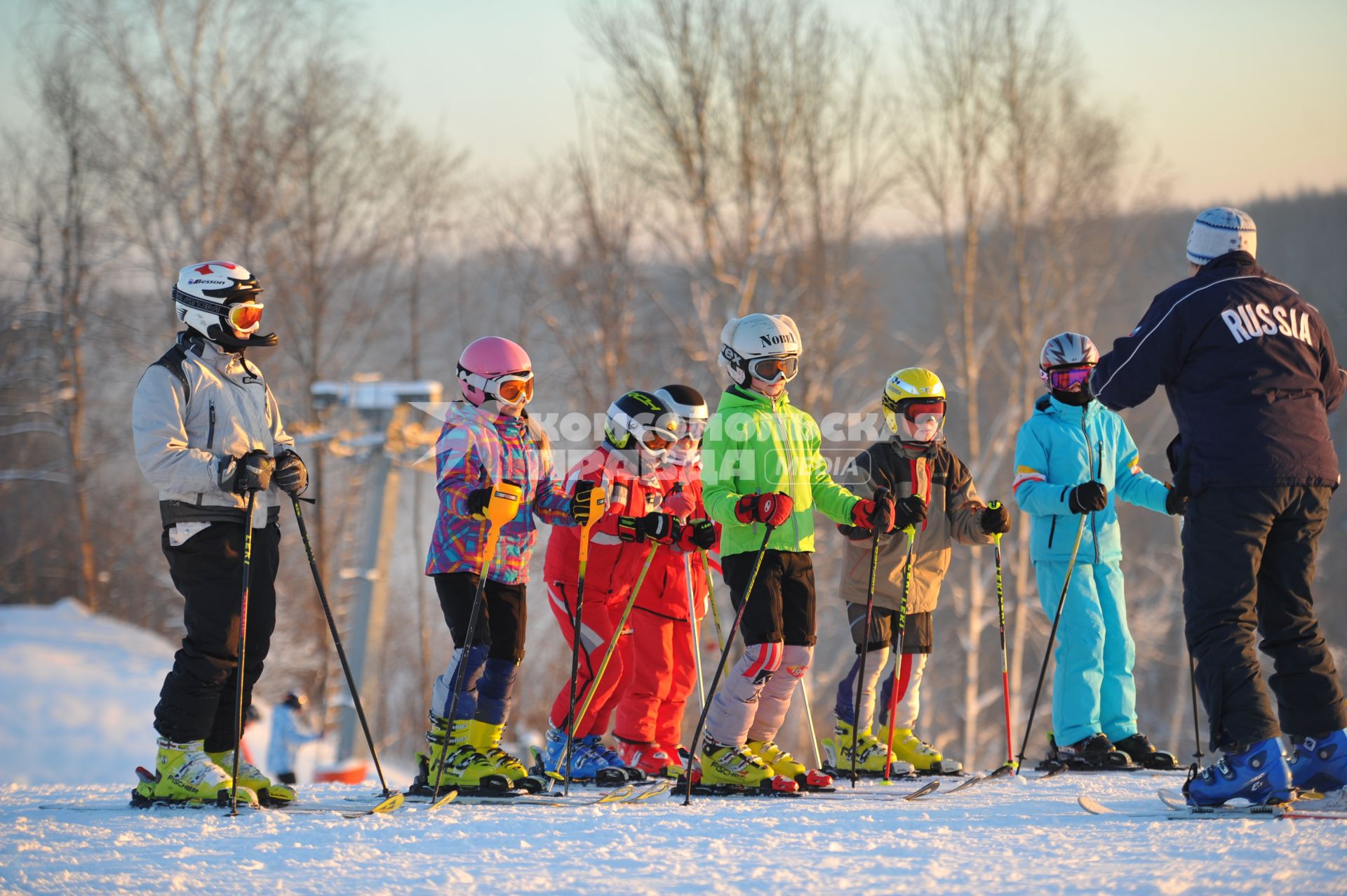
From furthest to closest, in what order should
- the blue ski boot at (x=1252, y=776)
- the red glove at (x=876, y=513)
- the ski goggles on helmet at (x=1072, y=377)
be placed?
the ski goggles on helmet at (x=1072, y=377) < the red glove at (x=876, y=513) < the blue ski boot at (x=1252, y=776)

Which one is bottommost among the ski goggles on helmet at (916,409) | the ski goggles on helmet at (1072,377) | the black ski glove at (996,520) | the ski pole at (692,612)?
the ski pole at (692,612)

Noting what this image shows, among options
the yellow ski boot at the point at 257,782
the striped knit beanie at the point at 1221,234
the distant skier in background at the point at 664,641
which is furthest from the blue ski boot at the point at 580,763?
the striped knit beanie at the point at 1221,234

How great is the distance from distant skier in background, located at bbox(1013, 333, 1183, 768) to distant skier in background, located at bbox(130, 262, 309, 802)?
3505 millimetres

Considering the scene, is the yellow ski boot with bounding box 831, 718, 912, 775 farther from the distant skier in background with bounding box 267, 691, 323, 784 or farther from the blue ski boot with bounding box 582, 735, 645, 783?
the distant skier in background with bounding box 267, 691, 323, 784

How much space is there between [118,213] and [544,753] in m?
15.9

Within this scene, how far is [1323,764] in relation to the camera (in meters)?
4.02

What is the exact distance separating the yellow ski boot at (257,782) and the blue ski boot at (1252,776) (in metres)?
3.44

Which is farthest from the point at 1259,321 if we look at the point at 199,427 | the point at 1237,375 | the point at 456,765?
the point at 199,427

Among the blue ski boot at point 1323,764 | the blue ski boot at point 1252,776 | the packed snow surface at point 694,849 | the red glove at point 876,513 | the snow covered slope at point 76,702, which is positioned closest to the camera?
the packed snow surface at point 694,849

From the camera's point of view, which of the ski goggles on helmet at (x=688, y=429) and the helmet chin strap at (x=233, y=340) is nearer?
the helmet chin strap at (x=233, y=340)

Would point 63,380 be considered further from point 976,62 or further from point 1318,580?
point 1318,580

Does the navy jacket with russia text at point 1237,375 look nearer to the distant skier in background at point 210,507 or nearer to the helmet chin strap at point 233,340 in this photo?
the distant skier in background at point 210,507

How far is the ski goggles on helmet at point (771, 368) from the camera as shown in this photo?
512cm

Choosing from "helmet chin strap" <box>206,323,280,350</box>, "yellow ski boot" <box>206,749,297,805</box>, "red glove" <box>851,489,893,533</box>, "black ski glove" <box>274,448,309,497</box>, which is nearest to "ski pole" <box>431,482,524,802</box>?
"yellow ski boot" <box>206,749,297,805</box>
